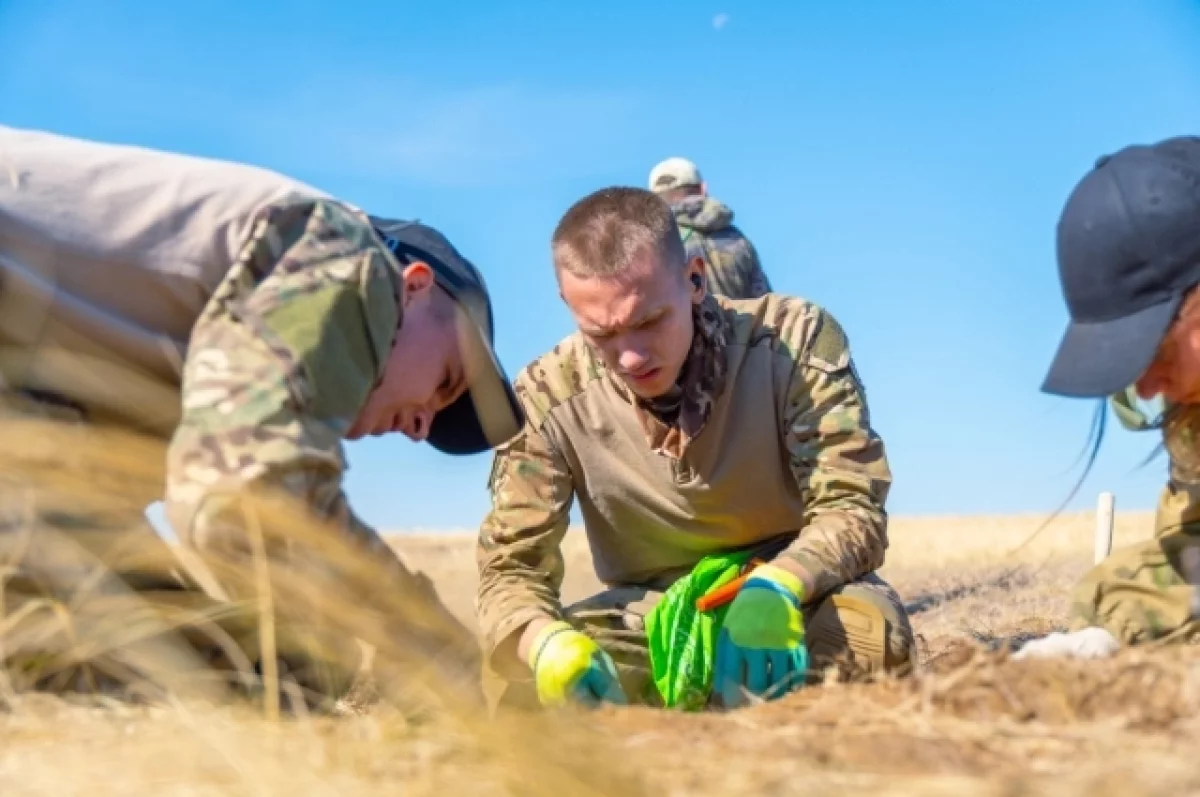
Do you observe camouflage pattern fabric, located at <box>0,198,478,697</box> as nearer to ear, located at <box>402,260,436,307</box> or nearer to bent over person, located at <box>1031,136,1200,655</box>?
ear, located at <box>402,260,436,307</box>

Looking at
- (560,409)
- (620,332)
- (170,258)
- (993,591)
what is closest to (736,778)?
(170,258)

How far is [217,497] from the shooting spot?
1.84 m

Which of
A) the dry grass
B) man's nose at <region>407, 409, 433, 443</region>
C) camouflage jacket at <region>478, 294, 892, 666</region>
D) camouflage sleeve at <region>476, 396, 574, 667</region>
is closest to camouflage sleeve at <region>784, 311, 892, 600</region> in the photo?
camouflage jacket at <region>478, 294, 892, 666</region>

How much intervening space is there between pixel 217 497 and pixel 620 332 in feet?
5.16

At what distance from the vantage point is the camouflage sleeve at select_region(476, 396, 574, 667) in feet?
11.2

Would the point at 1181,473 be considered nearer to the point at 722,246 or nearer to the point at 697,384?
the point at 697,384

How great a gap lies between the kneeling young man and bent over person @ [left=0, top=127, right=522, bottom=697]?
3.11 feet

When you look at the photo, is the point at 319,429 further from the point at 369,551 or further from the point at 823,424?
the point at 823,424

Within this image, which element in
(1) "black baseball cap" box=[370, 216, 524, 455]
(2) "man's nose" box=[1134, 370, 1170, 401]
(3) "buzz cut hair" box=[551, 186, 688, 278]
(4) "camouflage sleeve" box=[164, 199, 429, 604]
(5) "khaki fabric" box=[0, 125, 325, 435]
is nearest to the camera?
(4) "camouflage sleeve" box=[164, 199, 429, 604]

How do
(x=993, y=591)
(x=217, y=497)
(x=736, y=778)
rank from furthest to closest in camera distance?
(x=993, y=591)
(x=217, y=497)
(x=736, y=778)

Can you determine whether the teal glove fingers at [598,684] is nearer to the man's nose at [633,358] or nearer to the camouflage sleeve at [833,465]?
the camouflage sleeve at [833,465]

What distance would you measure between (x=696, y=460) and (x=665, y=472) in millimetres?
97

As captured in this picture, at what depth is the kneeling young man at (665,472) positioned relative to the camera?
321 centimetres

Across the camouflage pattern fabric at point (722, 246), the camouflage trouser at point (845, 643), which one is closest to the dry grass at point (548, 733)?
the camouflage trouser at point (845, 643)
